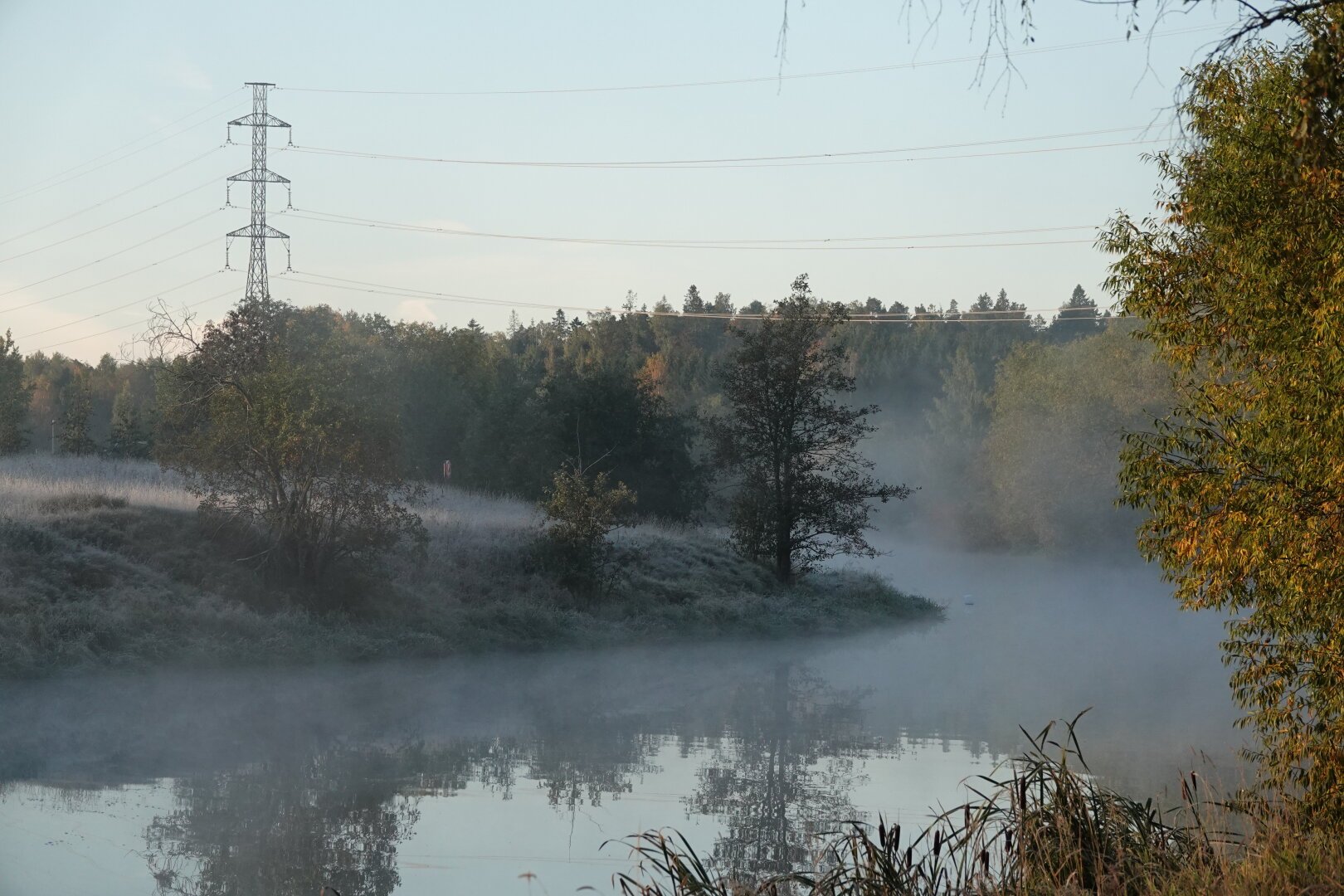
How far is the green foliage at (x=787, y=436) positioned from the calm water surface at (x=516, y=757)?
7872 mm

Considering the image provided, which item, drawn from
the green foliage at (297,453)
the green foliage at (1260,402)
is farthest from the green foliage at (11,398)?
the green foliage at (1260,402)

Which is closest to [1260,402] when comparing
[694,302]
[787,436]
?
[787,436]

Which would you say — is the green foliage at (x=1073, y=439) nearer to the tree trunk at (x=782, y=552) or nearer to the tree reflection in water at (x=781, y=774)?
the tree trunk at (x=782, y=552)

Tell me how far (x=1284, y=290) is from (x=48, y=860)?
10.7 meters

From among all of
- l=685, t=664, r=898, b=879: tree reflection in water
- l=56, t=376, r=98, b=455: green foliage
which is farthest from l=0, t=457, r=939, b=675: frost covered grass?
l=56, t=376, r=98, b=455: green foliage

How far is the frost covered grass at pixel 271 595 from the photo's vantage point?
63.3 ft

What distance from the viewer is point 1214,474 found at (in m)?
10.2

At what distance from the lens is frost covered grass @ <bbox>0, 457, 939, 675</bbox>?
19.3 meters

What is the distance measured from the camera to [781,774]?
1462 cm

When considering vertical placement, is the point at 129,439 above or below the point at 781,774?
above

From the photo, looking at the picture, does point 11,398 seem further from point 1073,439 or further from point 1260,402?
point 1260,402

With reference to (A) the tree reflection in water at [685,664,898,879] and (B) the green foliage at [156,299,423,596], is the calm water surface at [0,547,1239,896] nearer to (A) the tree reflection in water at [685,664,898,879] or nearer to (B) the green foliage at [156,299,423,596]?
(A) the tree reflection in water at [685,664,898,879]

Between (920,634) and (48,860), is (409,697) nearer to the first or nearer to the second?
(48,860)

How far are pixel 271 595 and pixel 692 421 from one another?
4978cm
